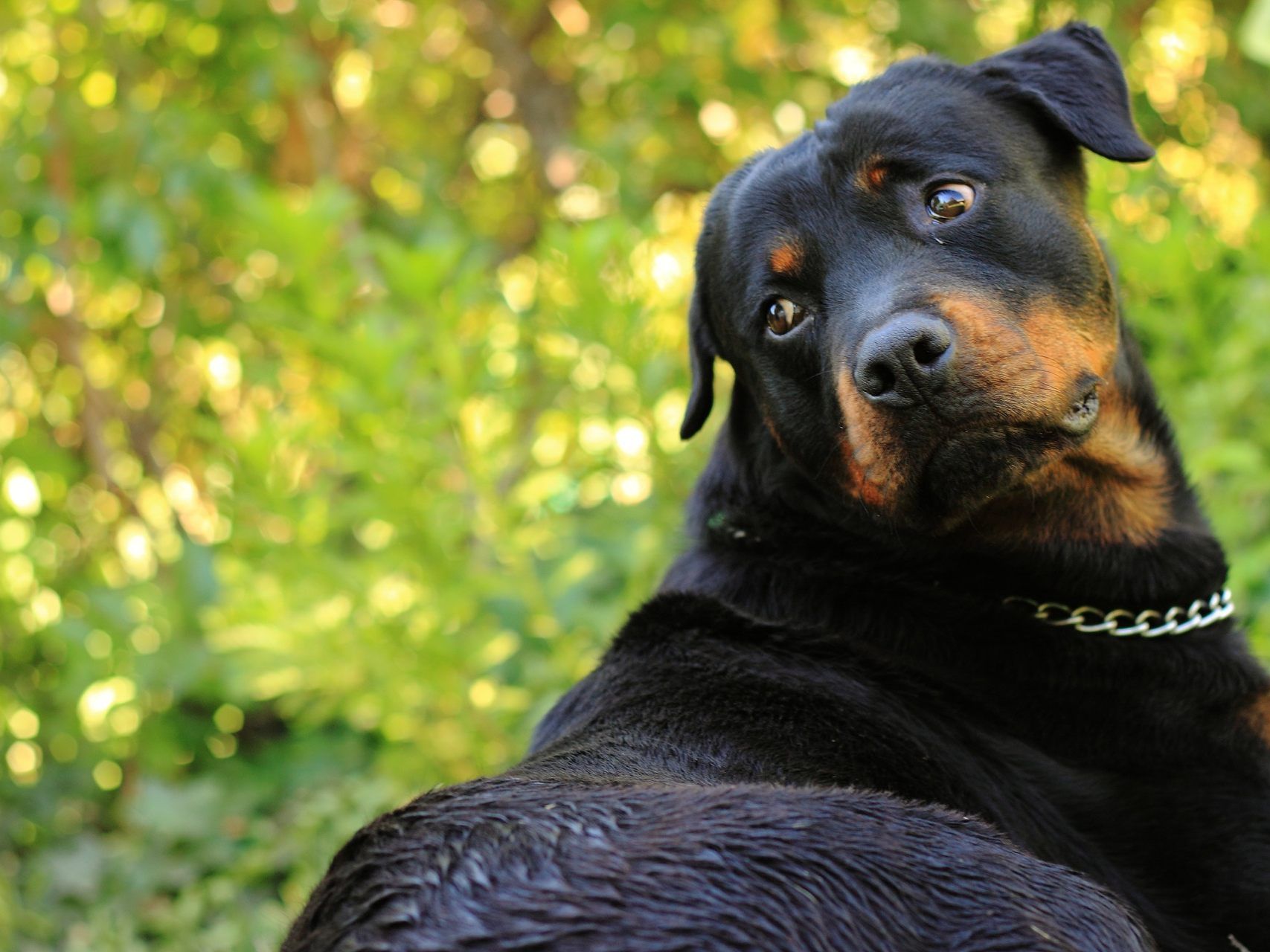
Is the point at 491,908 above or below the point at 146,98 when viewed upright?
below

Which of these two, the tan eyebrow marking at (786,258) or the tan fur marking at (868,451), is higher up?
the tan eyebrow marking at (786,258)

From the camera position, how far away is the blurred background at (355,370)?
12.9 ft

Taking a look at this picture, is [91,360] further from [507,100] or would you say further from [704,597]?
[704,597]

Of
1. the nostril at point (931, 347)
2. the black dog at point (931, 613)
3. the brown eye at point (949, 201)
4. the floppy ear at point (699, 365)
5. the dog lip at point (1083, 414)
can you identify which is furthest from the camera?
the floppy ear at point (699, 365)

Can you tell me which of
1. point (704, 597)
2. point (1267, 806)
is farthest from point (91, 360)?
point (1267, 806)

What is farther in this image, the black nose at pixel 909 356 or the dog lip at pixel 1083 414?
the dog lip at pixel 1083 414

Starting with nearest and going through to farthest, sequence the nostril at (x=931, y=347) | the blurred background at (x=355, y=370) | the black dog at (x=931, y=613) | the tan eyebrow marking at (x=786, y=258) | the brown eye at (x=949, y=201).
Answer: the black dog at (x=931, y=613) < the nostril at (x=931, y=347) < the brown eye at (x=949, y=201) < the tan eyebrow marking at (x=786, y=258) < the blurred background at (x=355, y=370)

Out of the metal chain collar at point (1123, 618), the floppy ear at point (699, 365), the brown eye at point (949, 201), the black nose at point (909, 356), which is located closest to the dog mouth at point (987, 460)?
the black nose at point (909, 356)

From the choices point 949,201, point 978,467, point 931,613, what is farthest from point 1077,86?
point 931,613

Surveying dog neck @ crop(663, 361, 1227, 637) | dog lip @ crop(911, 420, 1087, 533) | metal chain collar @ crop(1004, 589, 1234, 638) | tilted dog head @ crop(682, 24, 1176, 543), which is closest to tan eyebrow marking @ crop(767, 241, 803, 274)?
tilted dog head @ crop(682, 24, 1176, 543)

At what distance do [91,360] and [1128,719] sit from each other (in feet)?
16.6

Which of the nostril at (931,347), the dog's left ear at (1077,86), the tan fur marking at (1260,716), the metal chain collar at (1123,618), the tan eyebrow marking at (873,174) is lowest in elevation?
the tan fur marking at (1260,716)

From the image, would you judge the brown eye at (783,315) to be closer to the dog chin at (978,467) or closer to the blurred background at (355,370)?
the dog chin at (978,467)

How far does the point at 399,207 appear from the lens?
278 inches
